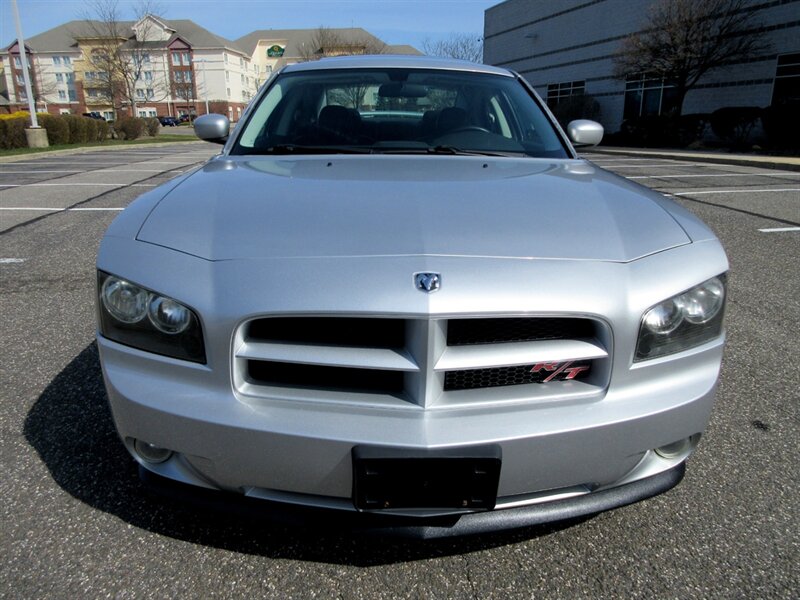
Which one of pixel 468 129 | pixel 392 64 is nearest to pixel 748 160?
pixel 392 64

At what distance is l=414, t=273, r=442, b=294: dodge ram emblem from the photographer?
4.55 ft

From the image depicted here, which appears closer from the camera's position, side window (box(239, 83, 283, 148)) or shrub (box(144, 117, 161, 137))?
side window (box(239, 83, 283, 148))

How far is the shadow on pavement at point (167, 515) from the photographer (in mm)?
1688

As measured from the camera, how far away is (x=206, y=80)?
72125 mm

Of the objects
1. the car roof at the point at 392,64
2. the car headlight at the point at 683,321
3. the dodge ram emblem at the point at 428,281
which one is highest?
the car roof at the point at 392,64

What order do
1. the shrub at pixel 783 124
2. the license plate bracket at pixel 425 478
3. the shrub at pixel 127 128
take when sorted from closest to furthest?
the license plate bracket at pixel 425 478
the shrub at pixel 783 124
the shrub at pixel 127 128

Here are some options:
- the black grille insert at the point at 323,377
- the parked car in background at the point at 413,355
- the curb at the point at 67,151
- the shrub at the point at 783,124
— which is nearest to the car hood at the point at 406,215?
the parked car in background at the point at 413,355

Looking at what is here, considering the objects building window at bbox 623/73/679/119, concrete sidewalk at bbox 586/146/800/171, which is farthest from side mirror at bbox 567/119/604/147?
building window at bbox 623/73/679/119

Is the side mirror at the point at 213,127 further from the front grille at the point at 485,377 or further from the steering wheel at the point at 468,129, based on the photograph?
the front grille at the point at 485,377

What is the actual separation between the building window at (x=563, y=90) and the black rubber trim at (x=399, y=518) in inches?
1290

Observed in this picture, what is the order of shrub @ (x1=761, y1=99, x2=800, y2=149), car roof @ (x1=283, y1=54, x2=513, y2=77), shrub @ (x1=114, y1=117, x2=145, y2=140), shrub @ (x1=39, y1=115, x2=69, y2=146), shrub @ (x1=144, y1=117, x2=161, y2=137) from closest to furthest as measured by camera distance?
car roof @ (x1=283, y1=54, x2=513, y2=77) → shrub @ (x1=761, y1=99, x2=800, y2=149) → shrub @ (x1=39, y1=115, x2=69, y2=146) → shrub @ (x1=114, y1=117, x2=145, y2=140) → shrub @ (x1=144, y1=117, x2=161, y2=137)

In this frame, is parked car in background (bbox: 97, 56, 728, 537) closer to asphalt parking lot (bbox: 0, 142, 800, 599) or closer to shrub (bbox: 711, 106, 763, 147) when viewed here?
asphalt parking lot (bbox: 0, 142, 800, 599)

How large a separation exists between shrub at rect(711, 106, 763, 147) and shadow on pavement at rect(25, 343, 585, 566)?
71.2 feet

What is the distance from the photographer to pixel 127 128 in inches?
1097
